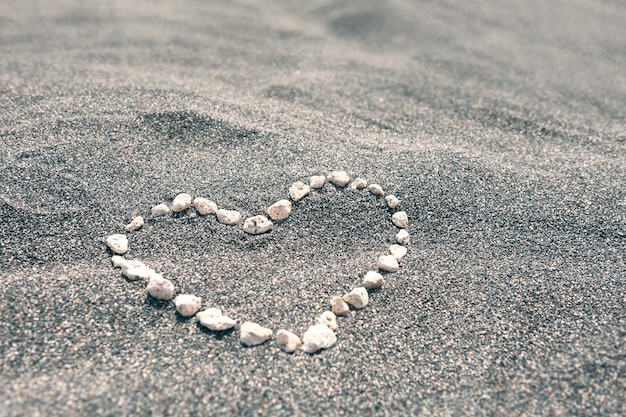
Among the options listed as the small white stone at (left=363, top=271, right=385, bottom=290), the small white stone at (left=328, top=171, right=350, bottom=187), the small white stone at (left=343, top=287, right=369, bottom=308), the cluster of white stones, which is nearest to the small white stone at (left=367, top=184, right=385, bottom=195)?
the cluster of white stones

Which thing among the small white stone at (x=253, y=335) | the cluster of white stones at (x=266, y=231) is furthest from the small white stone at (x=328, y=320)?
the small white stone at (x=253, y=335)

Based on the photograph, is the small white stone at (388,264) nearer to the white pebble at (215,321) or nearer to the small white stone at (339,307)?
the small white stone at (339,307)

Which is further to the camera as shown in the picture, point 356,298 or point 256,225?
point 256,225

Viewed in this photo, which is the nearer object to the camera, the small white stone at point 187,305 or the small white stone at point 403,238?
the small white stone at point 187,305

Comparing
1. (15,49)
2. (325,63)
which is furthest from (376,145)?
(15,49)

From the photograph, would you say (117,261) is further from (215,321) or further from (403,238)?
(403,238)

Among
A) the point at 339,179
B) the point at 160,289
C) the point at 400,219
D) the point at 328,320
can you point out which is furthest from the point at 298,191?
the point at 160,289

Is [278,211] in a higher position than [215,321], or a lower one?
higher
